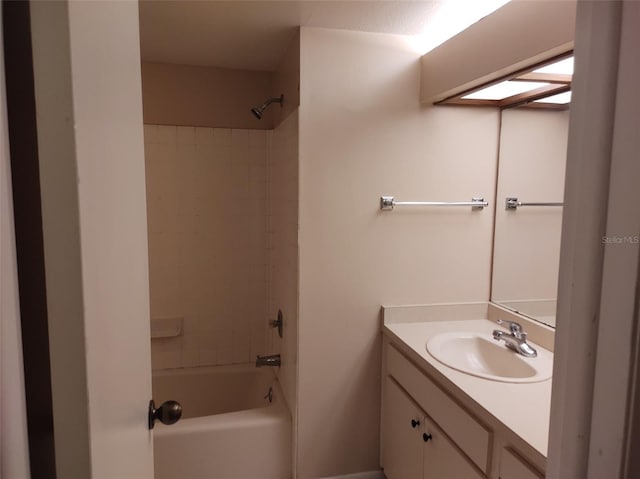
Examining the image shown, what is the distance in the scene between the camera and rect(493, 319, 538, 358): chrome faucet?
1.69 meters

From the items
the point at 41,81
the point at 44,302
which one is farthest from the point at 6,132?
the point at 44,302

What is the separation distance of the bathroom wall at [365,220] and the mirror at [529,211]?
0.07 meters

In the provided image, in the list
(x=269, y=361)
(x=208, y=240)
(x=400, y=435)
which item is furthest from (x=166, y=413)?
(x=208, y=240)

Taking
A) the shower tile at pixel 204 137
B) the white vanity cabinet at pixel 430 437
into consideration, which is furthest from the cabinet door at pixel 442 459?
the shower tile at pixel 204 137

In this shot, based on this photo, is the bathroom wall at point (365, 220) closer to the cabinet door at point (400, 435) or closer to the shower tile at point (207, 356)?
the cabinet door at point (400, 435)

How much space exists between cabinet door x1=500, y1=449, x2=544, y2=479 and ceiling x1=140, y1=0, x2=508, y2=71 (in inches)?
62.5

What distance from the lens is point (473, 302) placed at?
7.20ft

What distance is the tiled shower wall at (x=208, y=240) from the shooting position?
267 cm

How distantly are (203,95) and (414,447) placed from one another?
7.46 ft

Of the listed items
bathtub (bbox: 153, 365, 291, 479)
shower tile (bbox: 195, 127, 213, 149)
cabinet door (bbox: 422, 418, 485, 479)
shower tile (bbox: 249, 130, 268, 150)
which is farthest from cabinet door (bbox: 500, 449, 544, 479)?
shower tile (bbox: 195, 127, 213, 149)

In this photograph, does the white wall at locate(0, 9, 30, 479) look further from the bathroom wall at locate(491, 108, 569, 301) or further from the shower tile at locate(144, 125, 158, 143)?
the shower tile at locate(144, 125, 158, 143)

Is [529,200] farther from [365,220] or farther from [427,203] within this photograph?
[365,220]

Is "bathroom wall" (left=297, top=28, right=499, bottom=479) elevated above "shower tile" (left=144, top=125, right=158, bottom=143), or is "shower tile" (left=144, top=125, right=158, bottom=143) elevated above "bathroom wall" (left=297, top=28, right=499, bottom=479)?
"shower tile" (left=144, top=125, right=158, bottom=143)

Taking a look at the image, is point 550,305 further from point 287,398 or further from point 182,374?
point 182,374
